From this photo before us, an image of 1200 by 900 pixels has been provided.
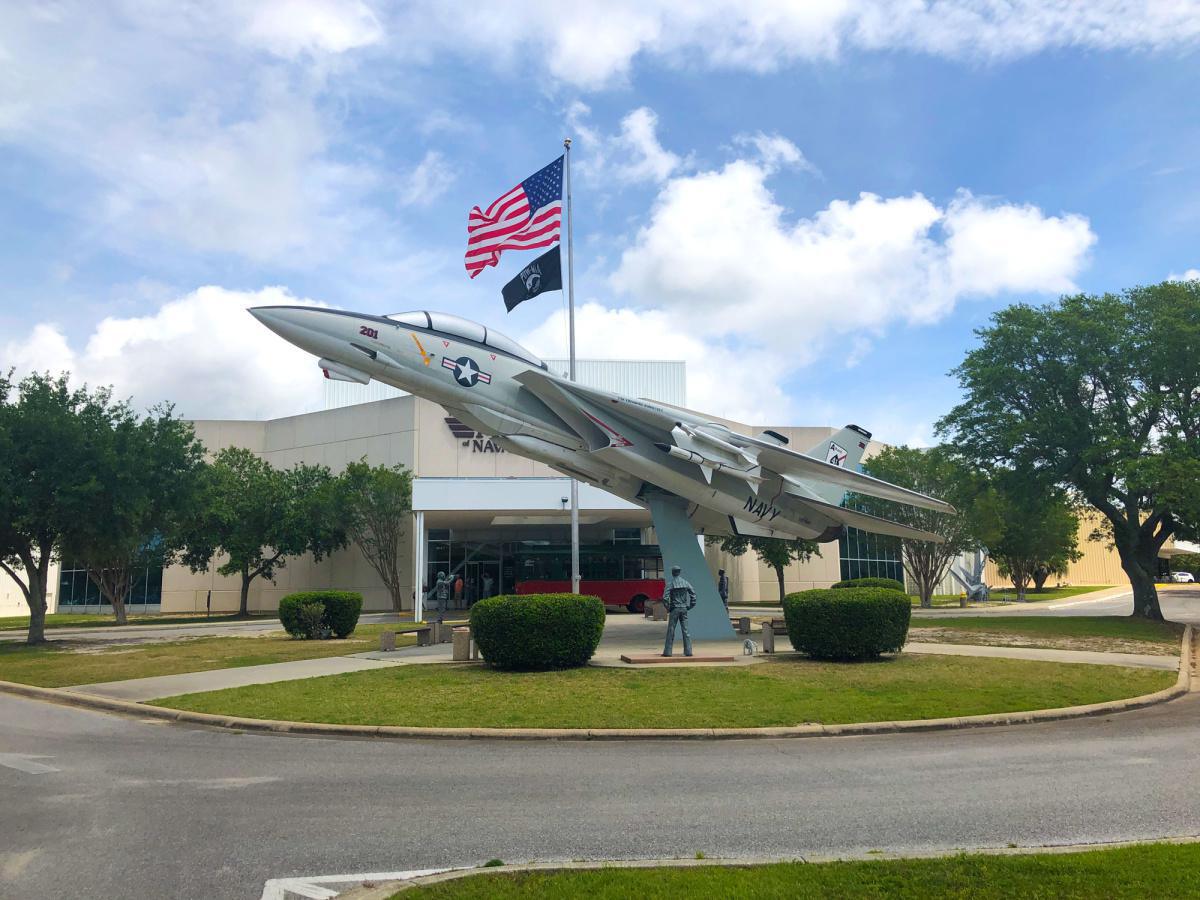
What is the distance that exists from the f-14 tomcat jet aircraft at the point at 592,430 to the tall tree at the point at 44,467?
9136 mm

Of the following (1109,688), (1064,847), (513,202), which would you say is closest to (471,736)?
(1064,847)

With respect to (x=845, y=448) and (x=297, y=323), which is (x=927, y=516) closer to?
(x=845, y=448)

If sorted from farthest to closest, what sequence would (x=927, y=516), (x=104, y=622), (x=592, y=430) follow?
(x=927, y=516)
(x=104, y=622)
(x=592, y=430)

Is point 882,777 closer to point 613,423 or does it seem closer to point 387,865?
point 387,865

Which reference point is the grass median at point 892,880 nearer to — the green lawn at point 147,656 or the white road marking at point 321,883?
the white road marking at point 321,883

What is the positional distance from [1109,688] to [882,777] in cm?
647

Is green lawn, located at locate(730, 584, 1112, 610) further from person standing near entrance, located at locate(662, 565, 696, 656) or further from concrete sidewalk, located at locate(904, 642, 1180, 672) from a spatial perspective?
person standing near entrance, located at locate(662, 565, 696, 656)

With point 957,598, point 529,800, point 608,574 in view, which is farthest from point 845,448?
point 957,598

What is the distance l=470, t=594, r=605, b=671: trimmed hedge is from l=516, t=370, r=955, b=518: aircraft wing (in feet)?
17.6

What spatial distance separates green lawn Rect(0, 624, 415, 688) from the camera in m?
14.6

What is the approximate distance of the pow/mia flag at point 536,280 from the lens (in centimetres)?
1939

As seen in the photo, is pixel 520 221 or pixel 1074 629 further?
pixel 1074 629

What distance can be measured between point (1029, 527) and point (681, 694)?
4491 centimetres

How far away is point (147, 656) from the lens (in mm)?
17547
